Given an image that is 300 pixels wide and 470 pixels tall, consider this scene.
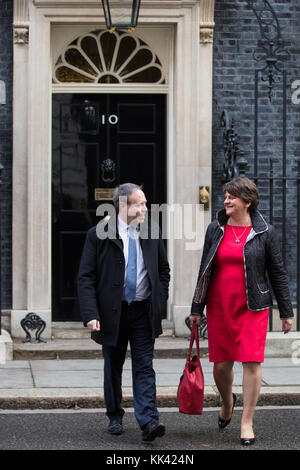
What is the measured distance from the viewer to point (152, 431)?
20.6ft

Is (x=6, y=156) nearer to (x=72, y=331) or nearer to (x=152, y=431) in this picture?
(x=72, y=331)

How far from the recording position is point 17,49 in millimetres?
10234

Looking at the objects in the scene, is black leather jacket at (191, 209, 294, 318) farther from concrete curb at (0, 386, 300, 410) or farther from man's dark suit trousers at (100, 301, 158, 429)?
concrete curb at (0, 386, 300, 410)

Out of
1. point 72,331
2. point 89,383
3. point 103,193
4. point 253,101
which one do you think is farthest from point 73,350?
point 253,101

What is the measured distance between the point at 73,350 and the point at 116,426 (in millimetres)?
3080

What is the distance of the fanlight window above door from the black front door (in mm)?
213

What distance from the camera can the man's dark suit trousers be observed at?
6.38 meters

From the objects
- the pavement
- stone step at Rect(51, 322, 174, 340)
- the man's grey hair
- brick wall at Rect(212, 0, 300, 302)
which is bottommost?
the pavement

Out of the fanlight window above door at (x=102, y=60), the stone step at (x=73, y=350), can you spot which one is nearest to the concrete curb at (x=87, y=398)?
the stone step at (x=73, y=350)

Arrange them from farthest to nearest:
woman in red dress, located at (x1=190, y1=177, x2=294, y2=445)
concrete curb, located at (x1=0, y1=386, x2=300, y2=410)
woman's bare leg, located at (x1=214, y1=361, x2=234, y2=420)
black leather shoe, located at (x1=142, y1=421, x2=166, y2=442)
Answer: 1. concrete curb, located at (x1=0, y1=386, x2=300, y2=410)
2. woman's bare leg, located at (x1=214, y1=361, x2=234, y2=420)
3. woman in red dress, located at (x1=190, y1=177, x2=294, y2=445)
4. black leather shoe, located at (x1=142, y1=421, x2=166, y2=442)

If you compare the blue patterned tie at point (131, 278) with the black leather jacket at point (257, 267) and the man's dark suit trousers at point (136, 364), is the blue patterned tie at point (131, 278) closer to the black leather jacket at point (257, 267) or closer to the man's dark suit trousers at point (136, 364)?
the man's dark suit trousers at point (136, 364)

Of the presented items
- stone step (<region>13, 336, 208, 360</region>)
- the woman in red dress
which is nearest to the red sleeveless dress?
the woman in red dress

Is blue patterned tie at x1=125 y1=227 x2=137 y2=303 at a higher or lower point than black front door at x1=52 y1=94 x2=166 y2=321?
lower

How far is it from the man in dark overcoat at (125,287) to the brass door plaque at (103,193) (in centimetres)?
407
